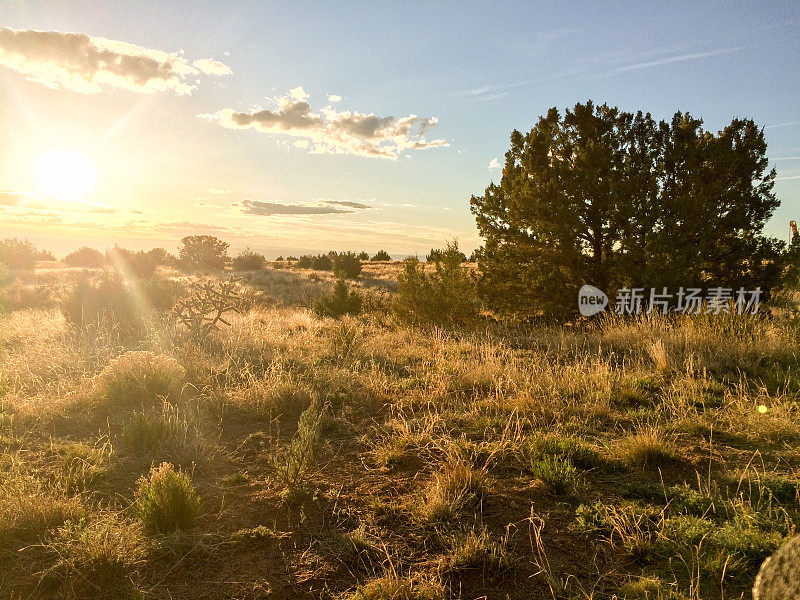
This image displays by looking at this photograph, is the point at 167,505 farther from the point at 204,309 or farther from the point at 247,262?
the point at 247,262

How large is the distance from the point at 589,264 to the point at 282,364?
410 inches

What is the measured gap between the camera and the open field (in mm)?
3322

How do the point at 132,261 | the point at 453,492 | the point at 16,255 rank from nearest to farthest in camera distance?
the point at 453,492
the point at 132,261
the point at 16,255

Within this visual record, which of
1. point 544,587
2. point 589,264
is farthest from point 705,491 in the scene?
point 589,264

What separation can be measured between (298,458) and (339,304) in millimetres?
12622

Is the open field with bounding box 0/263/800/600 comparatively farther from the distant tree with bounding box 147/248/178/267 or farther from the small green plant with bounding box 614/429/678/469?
the distant tree with bounding box 147/248/178/267

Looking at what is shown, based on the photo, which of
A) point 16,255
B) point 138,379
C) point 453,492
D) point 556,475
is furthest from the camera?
point 16,255

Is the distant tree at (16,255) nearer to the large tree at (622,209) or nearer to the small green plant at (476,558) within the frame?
the large tree at (622,209)

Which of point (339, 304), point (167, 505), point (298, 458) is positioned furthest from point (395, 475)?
point (339, 304)

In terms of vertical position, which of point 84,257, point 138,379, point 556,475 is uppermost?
point 84,257

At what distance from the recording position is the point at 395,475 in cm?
485

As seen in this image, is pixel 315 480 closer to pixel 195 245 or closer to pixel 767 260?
pixel 767 260

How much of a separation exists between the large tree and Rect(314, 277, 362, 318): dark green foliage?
4.73 m

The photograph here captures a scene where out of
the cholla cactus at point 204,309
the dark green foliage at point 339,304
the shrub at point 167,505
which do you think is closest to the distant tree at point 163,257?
the dark green foliage at point 339,304
